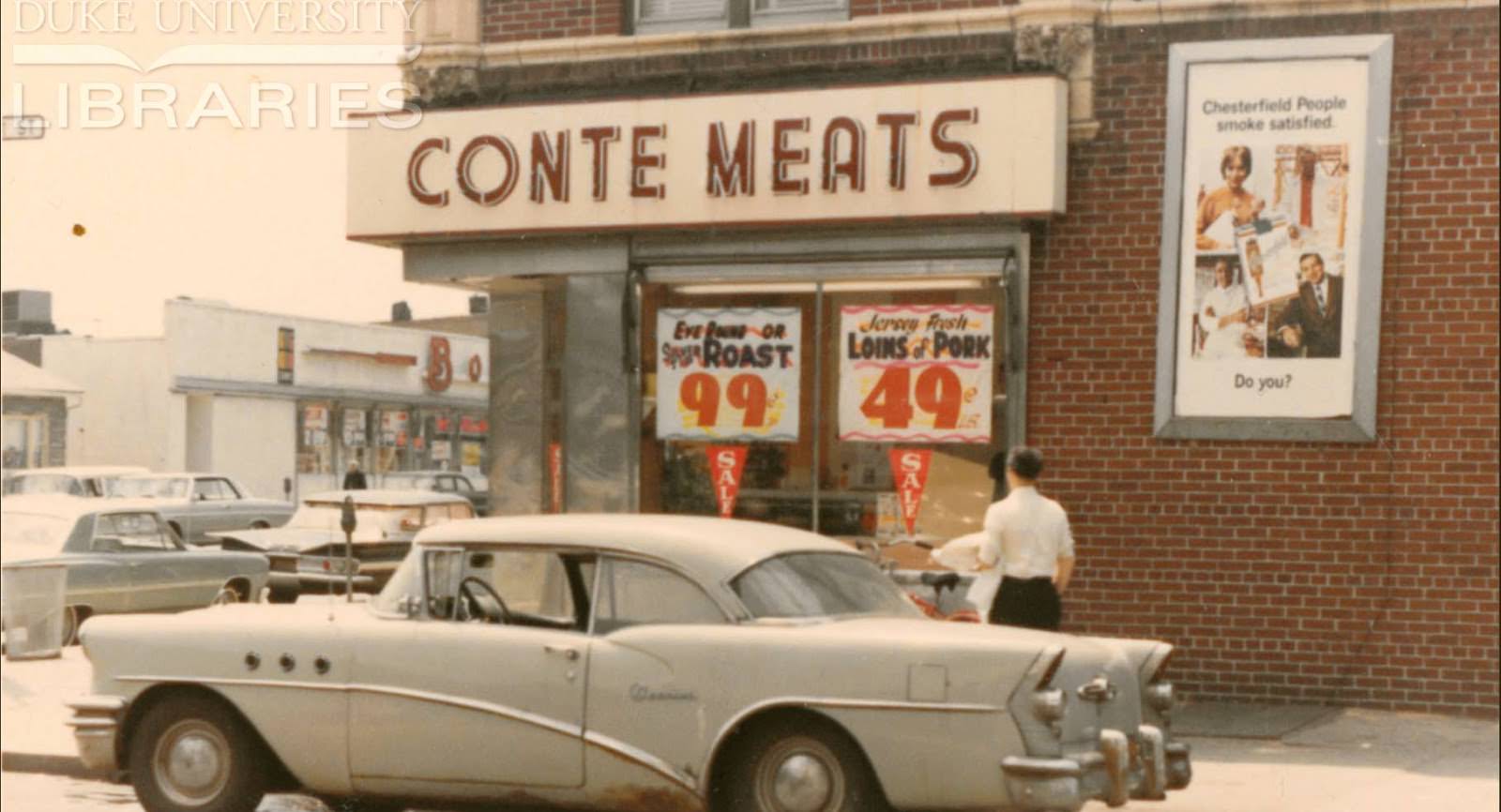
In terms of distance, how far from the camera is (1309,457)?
562 inches

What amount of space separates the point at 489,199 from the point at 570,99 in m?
0.98

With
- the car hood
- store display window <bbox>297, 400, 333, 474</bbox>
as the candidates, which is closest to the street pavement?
the car hood

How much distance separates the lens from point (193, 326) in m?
41.8

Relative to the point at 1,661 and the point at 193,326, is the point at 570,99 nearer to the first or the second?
the point at 1,661

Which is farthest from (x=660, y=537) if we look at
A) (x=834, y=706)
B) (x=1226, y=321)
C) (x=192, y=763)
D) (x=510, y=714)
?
(x=1226, y=321)

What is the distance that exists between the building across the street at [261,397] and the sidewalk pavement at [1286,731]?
25469mm

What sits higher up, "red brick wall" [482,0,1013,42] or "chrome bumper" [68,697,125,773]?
"red brick wall" [482,0,1013,42]

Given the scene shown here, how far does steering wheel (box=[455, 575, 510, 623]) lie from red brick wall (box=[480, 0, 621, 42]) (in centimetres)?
797

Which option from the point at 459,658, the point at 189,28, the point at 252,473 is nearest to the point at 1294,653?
Answer: the point at 459,658

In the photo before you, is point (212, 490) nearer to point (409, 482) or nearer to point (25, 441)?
point (409, 482)

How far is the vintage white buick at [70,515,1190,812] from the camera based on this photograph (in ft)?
26.8

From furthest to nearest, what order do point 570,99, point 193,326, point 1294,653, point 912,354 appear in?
1. point 193,326
2. point 570,99
3. point 912,354
4. point 1294,653

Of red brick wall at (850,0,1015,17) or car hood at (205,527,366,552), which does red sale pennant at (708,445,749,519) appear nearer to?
red brick wall at (850,0,1015,17)

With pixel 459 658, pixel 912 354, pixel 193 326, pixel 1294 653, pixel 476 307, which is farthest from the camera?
pixel 476 307
